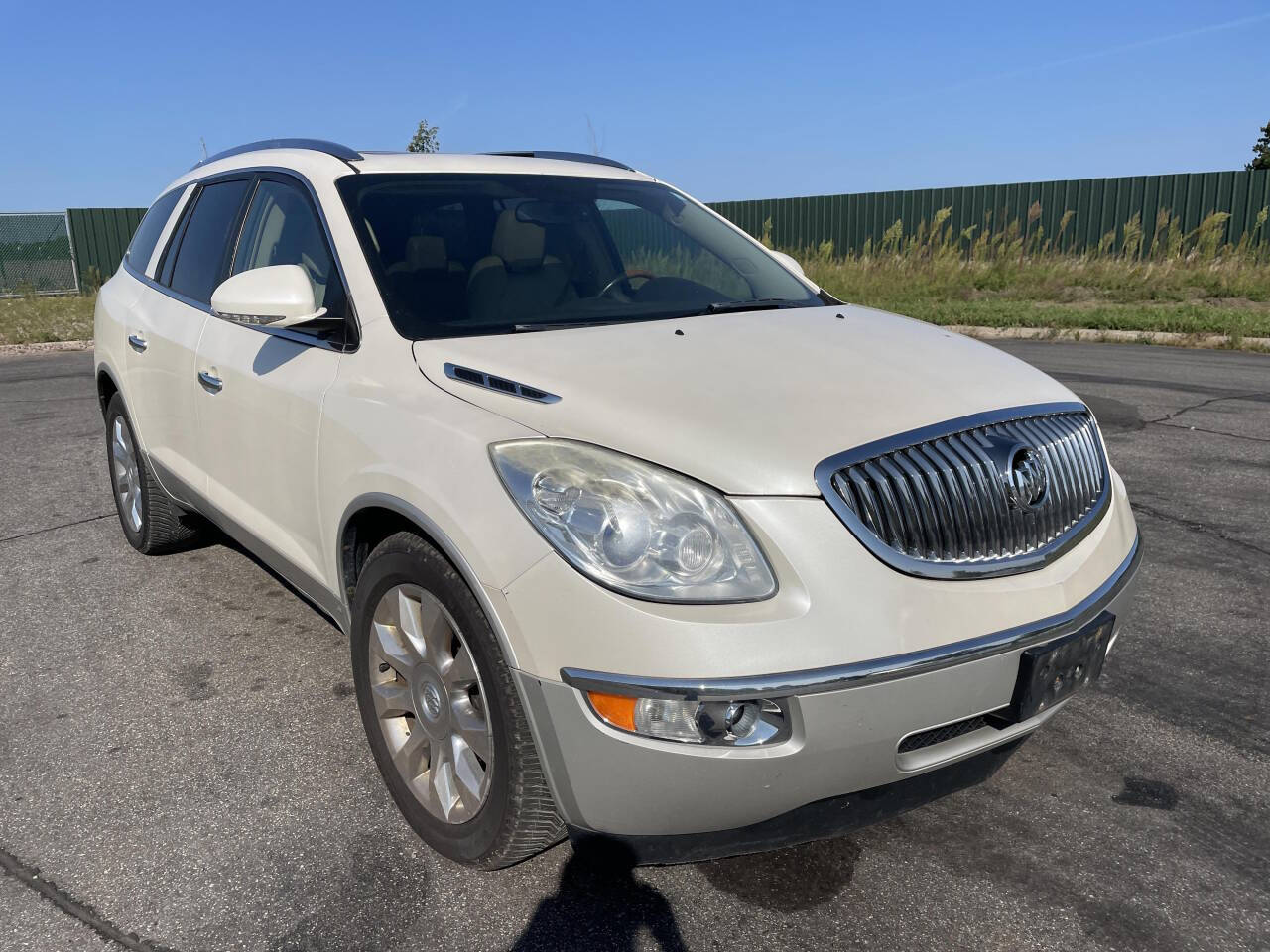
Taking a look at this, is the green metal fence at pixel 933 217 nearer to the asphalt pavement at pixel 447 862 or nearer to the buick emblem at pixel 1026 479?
the asphalt pavement at pixel 447 862

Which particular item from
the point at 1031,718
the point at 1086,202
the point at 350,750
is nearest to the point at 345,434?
the point at 350,750

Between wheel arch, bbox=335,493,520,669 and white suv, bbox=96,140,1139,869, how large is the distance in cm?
1

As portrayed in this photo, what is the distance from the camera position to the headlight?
2025 mm

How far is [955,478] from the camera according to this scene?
225 centimetres

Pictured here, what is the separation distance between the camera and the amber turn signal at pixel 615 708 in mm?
1997

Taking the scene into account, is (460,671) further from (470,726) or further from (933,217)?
(933,217)

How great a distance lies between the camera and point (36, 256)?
2444 centimetres

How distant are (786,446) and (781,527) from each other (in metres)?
0.20

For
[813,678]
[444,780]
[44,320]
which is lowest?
[44,320]

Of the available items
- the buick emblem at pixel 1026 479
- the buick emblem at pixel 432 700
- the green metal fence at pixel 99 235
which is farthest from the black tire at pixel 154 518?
the green metal fence at pixel 99 235

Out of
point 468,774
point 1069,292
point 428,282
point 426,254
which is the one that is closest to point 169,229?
point 426,254

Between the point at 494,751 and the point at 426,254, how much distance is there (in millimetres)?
1577

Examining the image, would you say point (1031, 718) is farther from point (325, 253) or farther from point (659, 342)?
point (325, 253)

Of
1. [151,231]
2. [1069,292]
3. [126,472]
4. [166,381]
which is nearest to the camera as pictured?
[166,381]
